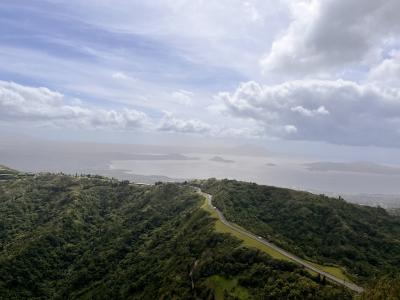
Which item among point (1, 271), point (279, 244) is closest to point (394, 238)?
point (279, 244)

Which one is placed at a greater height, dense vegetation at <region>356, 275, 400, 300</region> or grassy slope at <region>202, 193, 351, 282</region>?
dense vegetation at <region>356, 275, 400, 300</region>

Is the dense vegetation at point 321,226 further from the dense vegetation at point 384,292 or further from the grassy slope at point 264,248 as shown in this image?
the dense vegetation at point 384,292

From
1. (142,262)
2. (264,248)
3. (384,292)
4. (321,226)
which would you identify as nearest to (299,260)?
(264,248)

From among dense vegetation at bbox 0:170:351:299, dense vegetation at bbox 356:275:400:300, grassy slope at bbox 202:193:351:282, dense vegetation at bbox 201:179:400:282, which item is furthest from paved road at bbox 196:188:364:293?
dense vegetation at bbox 356:275:400:300

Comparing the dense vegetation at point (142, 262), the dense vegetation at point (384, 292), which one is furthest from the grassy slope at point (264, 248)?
the dense vegetation at point (384, 292)

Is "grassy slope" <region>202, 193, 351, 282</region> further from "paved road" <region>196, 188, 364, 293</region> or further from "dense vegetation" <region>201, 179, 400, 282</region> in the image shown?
"dense vegetation" <region>201, 179, 400, 282</region>

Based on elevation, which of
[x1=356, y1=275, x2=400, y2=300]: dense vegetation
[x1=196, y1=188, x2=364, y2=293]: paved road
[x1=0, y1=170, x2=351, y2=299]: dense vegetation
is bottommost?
[x1=0, y1=170, x2=351, y2=299]: dense vegetation
